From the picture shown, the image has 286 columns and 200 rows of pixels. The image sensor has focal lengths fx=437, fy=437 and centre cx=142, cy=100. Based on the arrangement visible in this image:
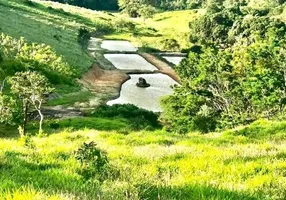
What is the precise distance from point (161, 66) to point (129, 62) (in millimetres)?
9224

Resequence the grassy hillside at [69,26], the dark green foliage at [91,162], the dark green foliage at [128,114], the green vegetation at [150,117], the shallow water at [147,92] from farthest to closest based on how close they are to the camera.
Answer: the grassy hillside at [69,26], the shallow water at [147,92], the dark green foliage at [128,114], the dark green foliage at [91,162], the green vegetation at [150,117]

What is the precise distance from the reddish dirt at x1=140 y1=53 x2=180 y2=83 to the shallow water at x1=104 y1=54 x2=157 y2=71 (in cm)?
175

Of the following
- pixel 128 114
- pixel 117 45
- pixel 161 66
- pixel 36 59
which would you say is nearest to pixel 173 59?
pixel 161 66

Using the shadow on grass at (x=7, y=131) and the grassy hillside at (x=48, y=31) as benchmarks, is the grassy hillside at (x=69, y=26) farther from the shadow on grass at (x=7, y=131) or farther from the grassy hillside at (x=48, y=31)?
the shadow on grass at (x=7, y=131)

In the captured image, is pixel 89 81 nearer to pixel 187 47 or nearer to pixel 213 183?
pixel 187 47

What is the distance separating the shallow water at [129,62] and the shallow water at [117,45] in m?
9.10

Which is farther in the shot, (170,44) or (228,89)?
(170,44)

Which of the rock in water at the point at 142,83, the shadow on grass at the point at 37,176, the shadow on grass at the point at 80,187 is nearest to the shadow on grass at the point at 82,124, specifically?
the rock in water at the point at 142,83

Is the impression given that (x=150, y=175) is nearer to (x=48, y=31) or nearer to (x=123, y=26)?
(x=48, y=31)

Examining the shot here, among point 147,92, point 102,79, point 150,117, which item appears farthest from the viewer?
point 102,79

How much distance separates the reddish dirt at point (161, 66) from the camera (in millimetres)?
112250

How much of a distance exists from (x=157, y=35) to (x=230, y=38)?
30788mm

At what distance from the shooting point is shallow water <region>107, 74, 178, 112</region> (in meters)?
84.2

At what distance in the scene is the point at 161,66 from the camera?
4833 inches
